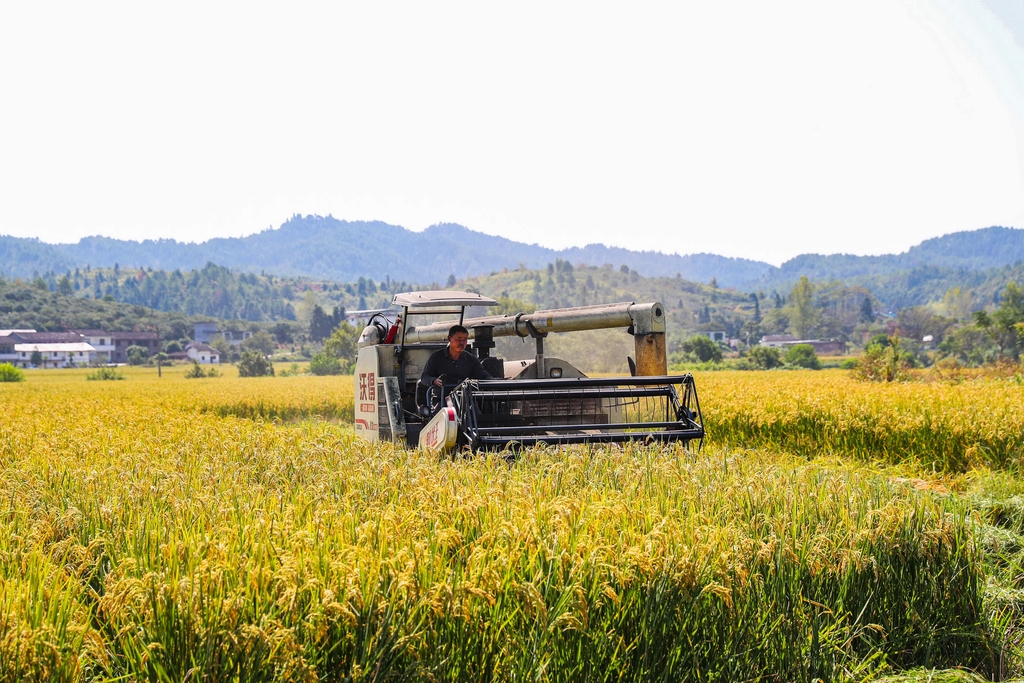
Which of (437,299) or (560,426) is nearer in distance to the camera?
(560,426)

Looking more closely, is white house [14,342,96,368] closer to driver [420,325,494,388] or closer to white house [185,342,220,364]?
white house [185,342,220,364]

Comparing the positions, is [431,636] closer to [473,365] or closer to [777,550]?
[777,550]

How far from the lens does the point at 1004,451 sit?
12109 millimetres

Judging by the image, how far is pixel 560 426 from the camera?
27.6 feet

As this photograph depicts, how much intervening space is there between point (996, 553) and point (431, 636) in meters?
5.18

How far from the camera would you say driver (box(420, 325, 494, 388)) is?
34.0 feet

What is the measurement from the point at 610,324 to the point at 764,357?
244 ft

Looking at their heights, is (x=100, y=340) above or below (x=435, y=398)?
above

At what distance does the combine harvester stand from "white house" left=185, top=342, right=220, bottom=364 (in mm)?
157330

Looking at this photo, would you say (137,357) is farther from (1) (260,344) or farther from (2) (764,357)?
(2) (764,357)

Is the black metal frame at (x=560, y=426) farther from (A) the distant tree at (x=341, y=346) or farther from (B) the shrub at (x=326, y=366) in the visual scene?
(A) the distant tree at (x=341, y=346)

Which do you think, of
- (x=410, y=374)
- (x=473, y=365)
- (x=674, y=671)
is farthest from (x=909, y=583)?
(x=410, y=374)

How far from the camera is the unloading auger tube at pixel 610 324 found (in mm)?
9992

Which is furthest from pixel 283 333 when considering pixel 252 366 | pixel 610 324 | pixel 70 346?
pixel 610 324
